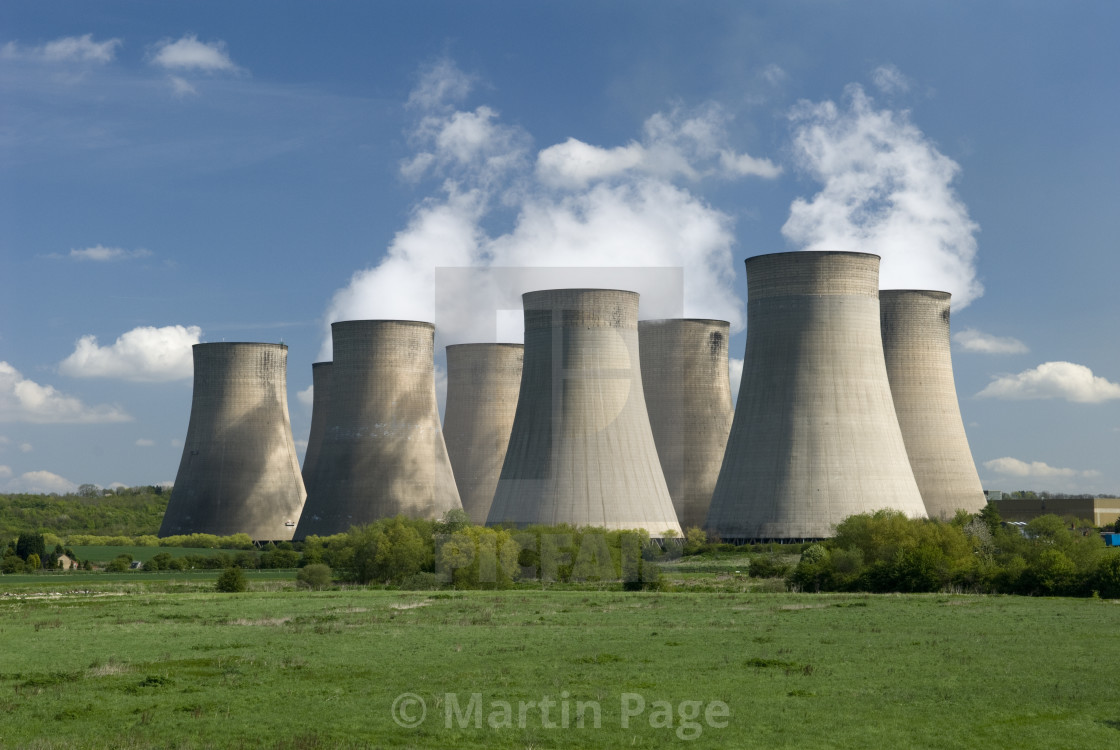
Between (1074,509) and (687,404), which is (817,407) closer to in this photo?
(687,404)

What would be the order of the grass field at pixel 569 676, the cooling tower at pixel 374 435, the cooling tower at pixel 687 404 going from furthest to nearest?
the cooling tower at pixel 687 404 → the cooling tower at pixel 374 435 → the grass field at pixel 569 676

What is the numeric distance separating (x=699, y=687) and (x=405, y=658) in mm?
5291

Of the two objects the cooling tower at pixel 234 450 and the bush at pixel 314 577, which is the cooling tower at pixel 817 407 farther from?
the cooling tower at pixel 234 450

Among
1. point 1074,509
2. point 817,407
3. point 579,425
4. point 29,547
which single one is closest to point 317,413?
point 29,547

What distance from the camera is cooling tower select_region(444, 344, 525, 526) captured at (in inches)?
2522

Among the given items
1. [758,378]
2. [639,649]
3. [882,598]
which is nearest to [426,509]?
[758,378]

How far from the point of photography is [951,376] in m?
54.0

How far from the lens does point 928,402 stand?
52594 mm

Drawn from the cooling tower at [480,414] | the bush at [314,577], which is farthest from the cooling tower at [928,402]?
the bush at [314,577]

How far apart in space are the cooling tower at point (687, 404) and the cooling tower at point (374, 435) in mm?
11691

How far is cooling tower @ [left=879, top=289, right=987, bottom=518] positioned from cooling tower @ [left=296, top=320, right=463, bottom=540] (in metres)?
22.0

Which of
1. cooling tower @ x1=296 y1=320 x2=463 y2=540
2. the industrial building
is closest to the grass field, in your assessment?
cooling tower @ x1=296 y1=320 x2=463 y2=540

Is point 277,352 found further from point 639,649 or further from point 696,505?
point 639,649

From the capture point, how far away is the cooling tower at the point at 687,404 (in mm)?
60156
